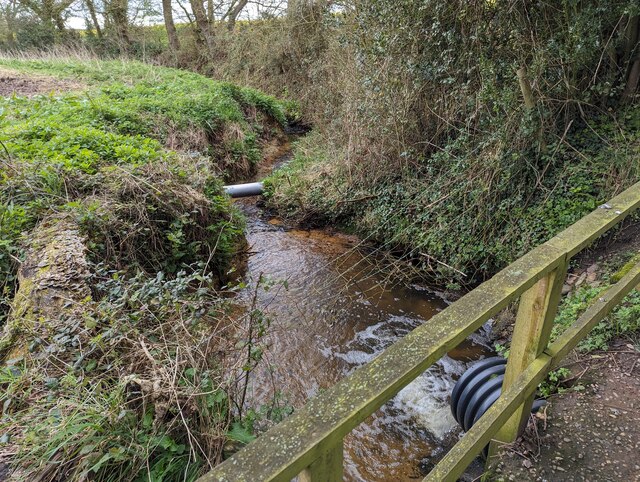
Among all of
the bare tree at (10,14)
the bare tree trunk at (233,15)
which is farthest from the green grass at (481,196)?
the bare tree at (10,14)

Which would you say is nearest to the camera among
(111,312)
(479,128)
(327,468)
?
(327,468)

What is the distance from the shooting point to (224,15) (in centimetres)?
1836

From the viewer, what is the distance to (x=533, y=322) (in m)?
1.84

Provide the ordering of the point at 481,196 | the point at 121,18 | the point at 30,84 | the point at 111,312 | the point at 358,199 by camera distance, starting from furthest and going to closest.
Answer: the point at 121,18
the point at 30,84
the point at 358,199
the point at 481,196
the point at 111,312

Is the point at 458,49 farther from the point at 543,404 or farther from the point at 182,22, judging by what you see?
the point at 182,22

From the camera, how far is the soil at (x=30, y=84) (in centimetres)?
910

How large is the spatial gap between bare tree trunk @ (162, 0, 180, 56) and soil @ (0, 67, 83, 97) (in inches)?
371

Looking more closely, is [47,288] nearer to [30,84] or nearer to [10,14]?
[30,84]

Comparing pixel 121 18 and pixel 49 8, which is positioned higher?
pixel 49 8

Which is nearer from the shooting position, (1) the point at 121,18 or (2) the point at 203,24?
(2) the point at 203,24

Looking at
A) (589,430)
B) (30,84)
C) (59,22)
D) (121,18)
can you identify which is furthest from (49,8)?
(589,430)

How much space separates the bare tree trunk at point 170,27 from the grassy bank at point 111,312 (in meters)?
14.5

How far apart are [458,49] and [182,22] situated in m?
18.6

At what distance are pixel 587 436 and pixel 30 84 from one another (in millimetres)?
12774
